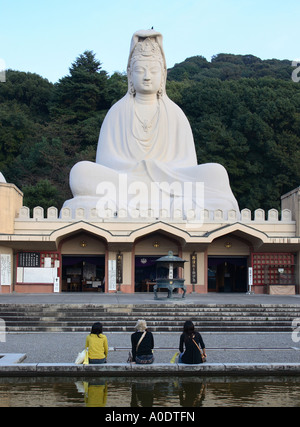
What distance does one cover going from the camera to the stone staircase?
13883mm

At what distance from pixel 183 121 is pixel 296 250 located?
8.92 m

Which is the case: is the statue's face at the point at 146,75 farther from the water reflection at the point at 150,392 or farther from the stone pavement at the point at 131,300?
the water reflection at the point at 150,392

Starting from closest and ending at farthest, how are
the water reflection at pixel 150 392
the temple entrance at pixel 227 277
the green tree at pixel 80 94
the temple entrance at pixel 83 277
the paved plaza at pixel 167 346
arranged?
the water reflection at pixel 150 392, the paved plaza at pixel 167 346, the temple entrance at pixel 83 277, the temple entrance at pixel 227 277, the green tree at pixel 80 94

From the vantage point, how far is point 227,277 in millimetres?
25344

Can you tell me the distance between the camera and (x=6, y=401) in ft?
23.6

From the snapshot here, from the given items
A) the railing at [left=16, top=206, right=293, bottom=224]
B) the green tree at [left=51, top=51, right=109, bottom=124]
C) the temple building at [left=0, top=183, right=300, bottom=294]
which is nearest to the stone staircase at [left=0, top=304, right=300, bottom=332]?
the temple building at [left=0, top=183, right=300, bottom=294]

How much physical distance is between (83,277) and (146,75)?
10169 mm

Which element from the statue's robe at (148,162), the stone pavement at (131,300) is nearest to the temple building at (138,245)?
the statue's robe at (148,162)

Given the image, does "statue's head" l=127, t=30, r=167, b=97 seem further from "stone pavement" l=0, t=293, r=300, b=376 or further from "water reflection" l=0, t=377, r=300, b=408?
"water reflection" l=0, t=377, r=300, b=408

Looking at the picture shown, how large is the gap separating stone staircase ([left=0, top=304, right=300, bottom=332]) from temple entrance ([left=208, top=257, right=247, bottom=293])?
9.35 meters

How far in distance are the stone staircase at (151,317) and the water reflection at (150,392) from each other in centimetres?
530

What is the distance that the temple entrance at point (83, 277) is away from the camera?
2442 centimetres

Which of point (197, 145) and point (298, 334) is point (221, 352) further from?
point (197, 145)
